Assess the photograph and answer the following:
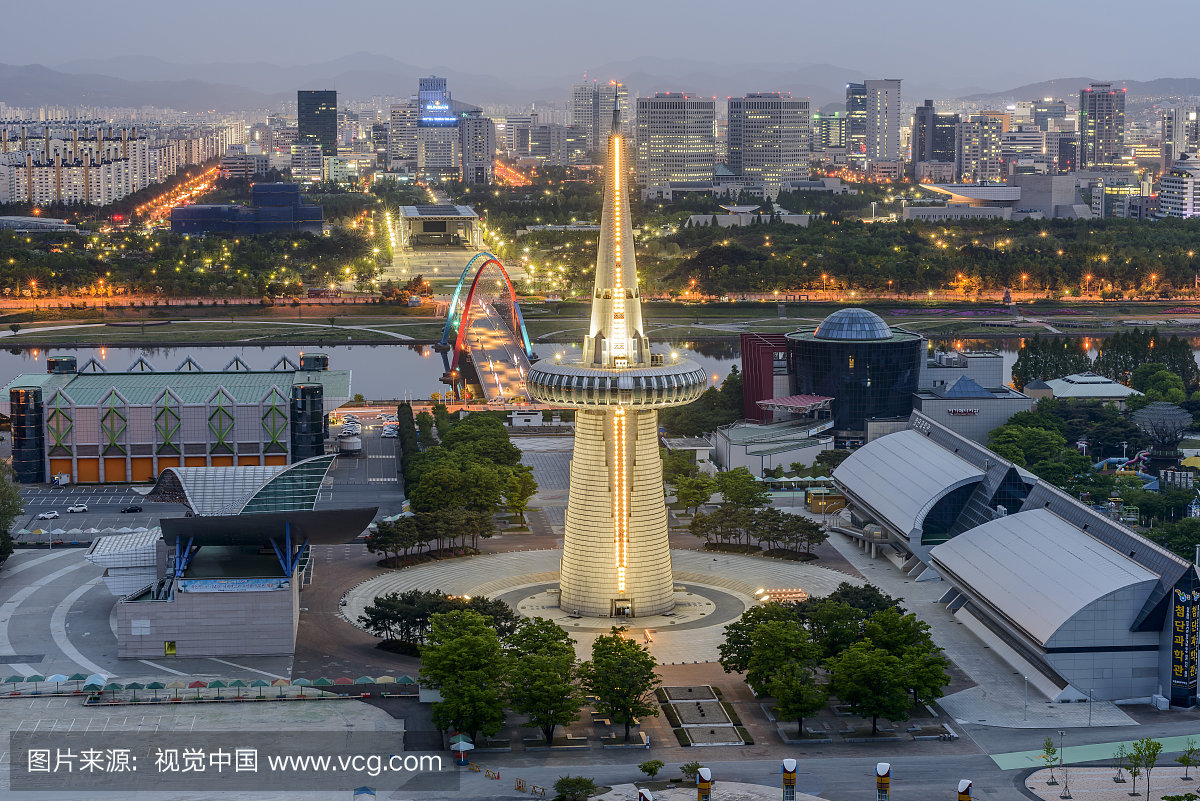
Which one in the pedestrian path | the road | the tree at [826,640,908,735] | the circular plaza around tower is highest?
the road

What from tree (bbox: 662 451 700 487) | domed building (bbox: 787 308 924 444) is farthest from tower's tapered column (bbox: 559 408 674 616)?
domed building (bbox: 787 308 924 444)

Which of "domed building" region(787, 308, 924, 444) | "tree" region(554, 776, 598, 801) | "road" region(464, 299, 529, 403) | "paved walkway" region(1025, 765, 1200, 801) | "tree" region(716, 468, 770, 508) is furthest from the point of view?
"road" region(464, 299, 529, 403)

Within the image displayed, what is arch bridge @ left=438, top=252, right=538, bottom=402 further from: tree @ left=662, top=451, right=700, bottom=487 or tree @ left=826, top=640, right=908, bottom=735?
tree @ left=826, top=640, right=908, bottom=735

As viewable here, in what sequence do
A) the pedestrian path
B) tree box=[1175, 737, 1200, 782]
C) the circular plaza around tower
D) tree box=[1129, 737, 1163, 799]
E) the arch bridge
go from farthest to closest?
the arch bridge, the circular plaza around tower, the pedestrian path, tree box=[1175, 737, 1200, 782], tree box=[1129, 737, 1163, 799]

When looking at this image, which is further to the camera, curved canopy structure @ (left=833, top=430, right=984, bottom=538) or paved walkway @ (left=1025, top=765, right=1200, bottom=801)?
curved canopy structure @ (left=833, top=430, right=984, bottom=538)

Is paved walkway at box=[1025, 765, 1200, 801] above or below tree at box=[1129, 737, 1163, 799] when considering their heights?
below

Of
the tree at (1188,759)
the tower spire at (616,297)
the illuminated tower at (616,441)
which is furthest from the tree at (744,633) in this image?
the tree at (1188,759)

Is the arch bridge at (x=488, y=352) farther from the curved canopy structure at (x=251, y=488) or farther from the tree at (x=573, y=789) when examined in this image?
the tree at (x=573, y=789)
